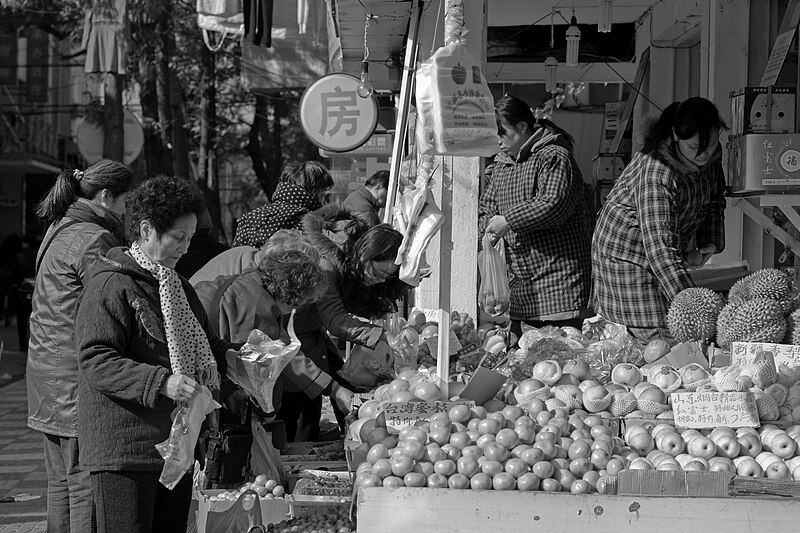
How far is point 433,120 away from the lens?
3.43 meters

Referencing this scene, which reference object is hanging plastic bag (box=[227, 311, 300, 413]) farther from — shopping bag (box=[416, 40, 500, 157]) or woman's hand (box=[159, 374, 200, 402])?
shopping bag (box=[416, 40, 500, 157])

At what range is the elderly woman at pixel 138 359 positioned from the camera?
3100mm

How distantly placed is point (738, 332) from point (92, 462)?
8.15 feet

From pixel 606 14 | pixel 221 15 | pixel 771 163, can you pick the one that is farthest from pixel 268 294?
pixel 221 15

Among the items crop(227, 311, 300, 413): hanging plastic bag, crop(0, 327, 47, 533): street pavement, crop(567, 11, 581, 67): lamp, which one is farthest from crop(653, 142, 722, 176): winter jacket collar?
crop(567, 11, 581, 67): lamp

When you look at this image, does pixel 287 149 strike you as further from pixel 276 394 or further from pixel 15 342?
pixel 276 394

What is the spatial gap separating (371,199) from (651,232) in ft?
14.4

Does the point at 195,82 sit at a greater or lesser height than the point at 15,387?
greater

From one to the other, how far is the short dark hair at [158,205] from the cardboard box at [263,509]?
49.4 inches

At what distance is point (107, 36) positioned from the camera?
14656 millimetres

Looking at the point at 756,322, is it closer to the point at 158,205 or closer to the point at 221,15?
the point at 158,205

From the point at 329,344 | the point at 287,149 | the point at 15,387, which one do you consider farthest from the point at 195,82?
the point at 329,344

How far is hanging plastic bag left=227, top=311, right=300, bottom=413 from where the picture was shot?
3.68m

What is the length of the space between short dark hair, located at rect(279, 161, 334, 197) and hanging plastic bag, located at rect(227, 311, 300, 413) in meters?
3.15
